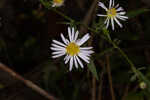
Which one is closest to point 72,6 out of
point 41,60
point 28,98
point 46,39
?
Answer: point 46,39

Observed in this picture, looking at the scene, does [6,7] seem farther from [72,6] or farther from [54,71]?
[54,71]

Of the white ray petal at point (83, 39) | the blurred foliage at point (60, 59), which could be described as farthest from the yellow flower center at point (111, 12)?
the blurred foliage at point (60, 59)

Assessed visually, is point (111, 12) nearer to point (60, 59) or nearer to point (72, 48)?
point (72, 48)

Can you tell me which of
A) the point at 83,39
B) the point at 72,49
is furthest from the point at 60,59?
the point at 83,39

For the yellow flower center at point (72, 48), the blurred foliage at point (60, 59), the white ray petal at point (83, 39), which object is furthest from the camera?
the blurred foliage at point (60, 59)

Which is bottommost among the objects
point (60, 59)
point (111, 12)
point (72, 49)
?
point (60, 59)

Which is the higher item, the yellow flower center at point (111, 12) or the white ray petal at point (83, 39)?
the yellow flower center at point (111, 12)

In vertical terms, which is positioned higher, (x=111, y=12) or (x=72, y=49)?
(x=111, y=12)

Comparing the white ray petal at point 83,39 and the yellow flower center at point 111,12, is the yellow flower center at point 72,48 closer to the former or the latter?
the white ray petal at point 83,39

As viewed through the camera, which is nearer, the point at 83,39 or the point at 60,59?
the point at 83,39

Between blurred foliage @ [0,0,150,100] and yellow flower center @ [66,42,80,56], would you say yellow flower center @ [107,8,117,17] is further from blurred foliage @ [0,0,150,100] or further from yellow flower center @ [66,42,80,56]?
blurred foliage @ [0,0,150,100]

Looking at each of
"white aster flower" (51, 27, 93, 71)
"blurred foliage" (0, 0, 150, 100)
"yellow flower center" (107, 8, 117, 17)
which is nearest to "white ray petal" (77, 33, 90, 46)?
"white aster flower" (51, 27, 93, 71)

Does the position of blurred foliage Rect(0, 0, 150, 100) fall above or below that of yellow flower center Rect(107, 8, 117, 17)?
below
